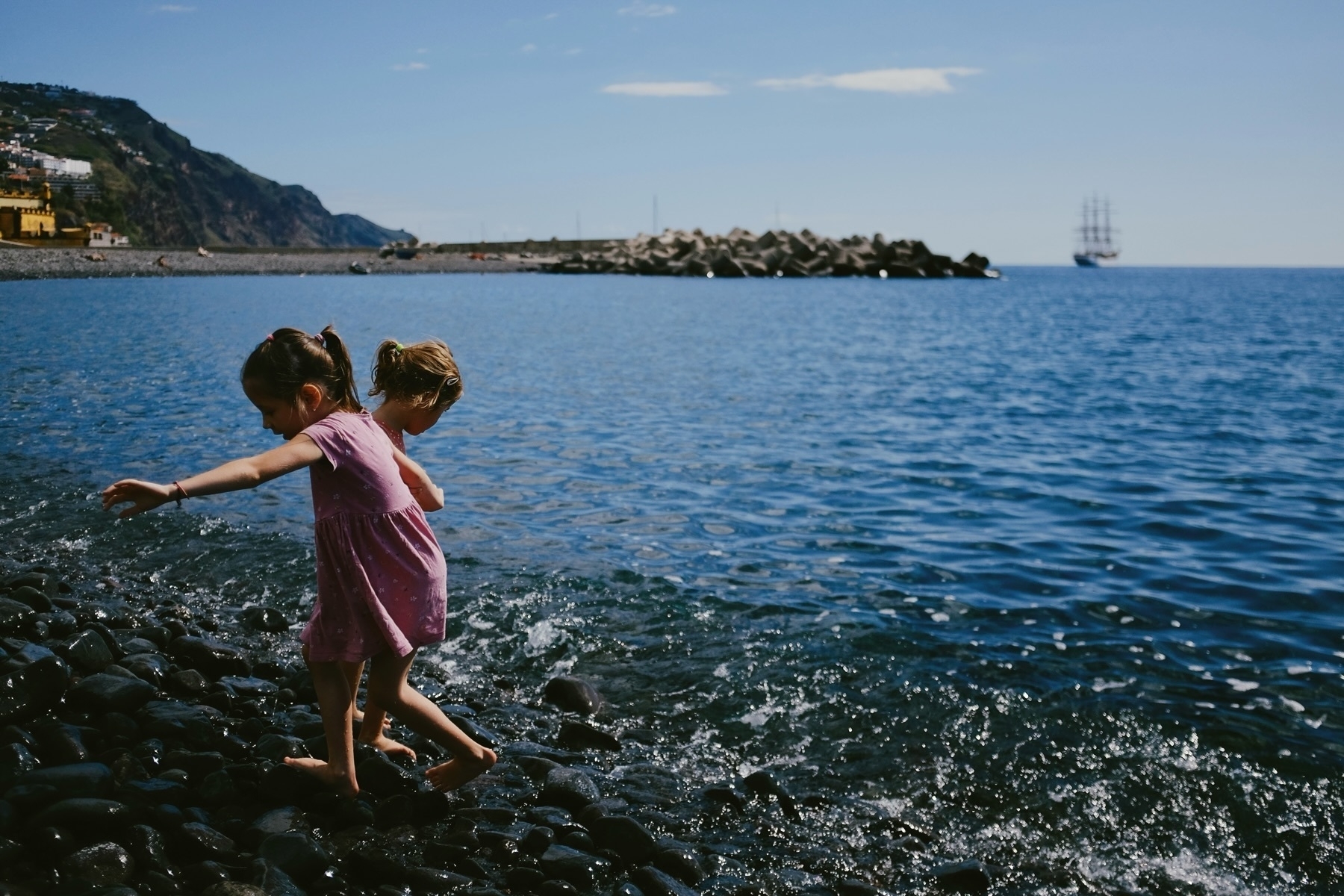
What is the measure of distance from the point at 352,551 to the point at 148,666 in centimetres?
215

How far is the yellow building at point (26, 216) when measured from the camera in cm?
7262

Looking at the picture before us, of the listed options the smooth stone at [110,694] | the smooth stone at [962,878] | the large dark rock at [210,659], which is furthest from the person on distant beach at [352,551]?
the smooth stone at [962,878]

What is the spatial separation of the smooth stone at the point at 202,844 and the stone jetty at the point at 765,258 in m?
104

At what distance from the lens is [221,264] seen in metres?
87.8

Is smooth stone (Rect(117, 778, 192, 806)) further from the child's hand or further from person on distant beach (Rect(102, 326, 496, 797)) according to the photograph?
the child's hand

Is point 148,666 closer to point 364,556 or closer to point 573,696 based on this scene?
point 364,556

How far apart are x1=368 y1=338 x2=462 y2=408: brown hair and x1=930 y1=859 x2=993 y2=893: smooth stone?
9.53ft

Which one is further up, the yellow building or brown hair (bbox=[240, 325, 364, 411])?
the yellow building

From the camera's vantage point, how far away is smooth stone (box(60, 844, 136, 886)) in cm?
352

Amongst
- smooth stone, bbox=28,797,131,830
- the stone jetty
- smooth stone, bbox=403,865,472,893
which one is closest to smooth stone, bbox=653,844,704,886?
smooth stone, bbox=403,865,472,893

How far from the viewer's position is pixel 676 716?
6051 millimetres

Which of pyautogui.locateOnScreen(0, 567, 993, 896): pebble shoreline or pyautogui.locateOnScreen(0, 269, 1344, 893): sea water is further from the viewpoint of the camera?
pyautogui.locateOnScreen(0, 269, 1344, 893): sea water

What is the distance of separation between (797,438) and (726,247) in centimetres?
9381

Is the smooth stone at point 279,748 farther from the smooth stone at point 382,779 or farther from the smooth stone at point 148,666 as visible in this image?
the smooth stone at point 148,666
